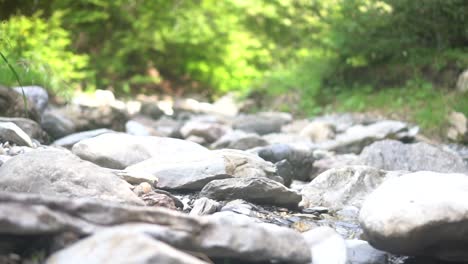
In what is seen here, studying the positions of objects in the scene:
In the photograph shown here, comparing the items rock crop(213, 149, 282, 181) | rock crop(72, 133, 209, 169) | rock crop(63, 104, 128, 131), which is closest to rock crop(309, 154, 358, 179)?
rock crop(213, 149, 282, 181)

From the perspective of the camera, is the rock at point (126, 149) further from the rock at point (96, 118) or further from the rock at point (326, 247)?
the rock at point (96, 118)

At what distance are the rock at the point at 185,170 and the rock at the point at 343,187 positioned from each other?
1.68 ft

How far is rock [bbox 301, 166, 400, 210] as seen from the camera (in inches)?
109

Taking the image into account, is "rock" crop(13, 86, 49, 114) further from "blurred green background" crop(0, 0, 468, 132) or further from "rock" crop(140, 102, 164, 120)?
"rock" crop(140, 102, 164, 120)

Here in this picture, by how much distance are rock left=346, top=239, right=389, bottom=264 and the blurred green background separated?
94.0 inches

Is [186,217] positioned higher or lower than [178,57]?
lower

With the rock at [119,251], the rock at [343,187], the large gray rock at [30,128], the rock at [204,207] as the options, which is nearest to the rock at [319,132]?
the rock at [343,187]

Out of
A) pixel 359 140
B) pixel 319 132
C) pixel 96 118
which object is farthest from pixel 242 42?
pixel 359 140

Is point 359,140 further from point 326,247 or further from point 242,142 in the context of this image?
point 326,247

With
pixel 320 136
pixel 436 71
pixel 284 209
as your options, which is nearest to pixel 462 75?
pixel 436 71

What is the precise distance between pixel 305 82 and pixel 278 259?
25.0ft

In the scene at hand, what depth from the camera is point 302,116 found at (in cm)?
853

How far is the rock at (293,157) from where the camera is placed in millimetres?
3715

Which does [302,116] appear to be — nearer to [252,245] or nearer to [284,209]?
[284,209]
